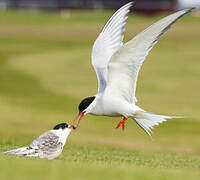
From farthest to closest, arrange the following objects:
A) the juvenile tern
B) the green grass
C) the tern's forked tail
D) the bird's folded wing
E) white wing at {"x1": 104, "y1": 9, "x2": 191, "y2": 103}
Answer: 1. the tern's forked tail
2. the juvenile tern
3. white wing at {"x1": 104, "y1": 9, "x2": 191, "y2": 103}
4. the bird's folded wing
5. the green grass

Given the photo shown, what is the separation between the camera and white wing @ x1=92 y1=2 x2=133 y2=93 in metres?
9.46

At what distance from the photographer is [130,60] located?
358 inches

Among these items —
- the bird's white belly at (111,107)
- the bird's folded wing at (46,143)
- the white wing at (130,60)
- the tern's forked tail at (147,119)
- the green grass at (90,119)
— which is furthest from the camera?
the tern's forked tail at (147,119)

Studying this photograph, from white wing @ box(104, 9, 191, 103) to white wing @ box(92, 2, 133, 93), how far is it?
19 centimetres

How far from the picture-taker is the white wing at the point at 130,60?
28.7 ft

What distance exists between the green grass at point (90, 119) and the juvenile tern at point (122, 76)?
30.4 inches

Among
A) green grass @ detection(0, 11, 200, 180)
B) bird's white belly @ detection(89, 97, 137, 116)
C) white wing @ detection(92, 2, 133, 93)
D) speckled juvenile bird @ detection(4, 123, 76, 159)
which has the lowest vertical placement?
green grass @ detection(0, 11, 200, 180)

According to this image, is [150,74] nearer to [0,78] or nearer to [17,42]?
[0,78]

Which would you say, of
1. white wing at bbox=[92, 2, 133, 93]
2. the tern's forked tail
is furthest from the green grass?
white wing at bbox=[92, 2, 133, 93]

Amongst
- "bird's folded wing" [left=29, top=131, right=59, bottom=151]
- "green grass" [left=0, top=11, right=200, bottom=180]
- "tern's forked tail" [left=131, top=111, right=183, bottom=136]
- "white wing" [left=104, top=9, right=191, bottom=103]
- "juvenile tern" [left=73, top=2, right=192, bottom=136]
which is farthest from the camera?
"tern's forked tail" [left=131, top=111, right=183, bottom=136]

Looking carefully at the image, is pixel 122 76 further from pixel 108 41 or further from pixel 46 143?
pixel 46 143

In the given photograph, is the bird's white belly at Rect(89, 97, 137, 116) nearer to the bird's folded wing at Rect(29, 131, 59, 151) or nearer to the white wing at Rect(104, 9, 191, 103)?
the white wing at Rect(104, 9, 191, 103)

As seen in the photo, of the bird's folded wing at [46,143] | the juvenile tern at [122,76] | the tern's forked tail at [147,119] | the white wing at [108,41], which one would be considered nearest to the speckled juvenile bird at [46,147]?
the bird's folded wing at [46,143]

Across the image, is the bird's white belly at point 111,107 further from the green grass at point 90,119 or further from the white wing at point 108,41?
the green grass at point 90,119
